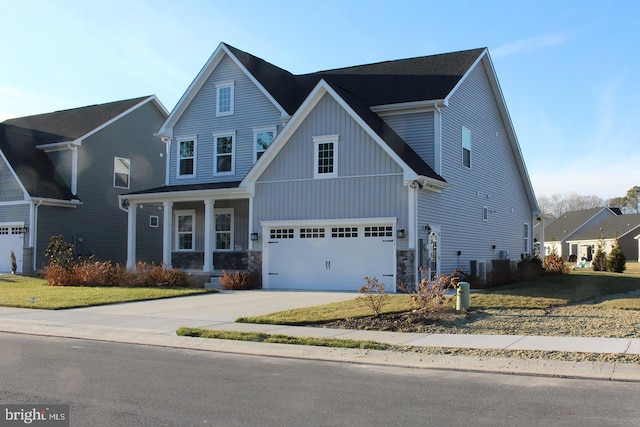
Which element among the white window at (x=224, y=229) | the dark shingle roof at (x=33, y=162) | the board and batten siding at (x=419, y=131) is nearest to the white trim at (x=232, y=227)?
the white window at (x=224, y=229)

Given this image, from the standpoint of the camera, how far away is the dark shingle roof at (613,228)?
207 feet

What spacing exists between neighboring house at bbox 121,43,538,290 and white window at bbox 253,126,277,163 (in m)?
0.06

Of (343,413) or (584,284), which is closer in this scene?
(343,413)

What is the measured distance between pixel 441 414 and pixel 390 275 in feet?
45.8

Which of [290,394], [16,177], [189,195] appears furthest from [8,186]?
[290,394]

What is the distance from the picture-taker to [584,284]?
883 inches

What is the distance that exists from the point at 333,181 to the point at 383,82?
6654 millimetres

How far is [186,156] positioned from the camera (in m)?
28.6

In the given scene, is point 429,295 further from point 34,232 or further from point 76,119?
point 76,119

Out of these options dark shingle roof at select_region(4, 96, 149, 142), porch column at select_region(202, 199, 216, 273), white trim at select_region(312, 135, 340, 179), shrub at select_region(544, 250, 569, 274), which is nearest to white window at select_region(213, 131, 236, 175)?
porch column at select_region(202, 199, 216, 273)

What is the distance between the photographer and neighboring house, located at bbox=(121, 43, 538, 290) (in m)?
20.9

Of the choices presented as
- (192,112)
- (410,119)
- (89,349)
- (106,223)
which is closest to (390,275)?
(410,119)

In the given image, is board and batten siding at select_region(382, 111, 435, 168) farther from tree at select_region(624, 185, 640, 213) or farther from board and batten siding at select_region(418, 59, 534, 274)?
tree at select_region(624, 185, 640, 213)

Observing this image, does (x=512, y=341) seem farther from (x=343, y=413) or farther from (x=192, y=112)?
(x=192, y=112)
